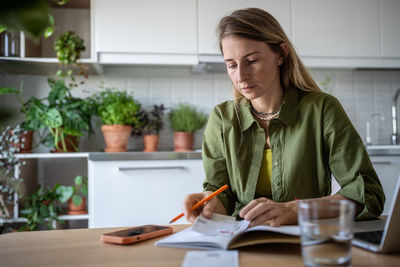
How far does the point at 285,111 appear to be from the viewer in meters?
1.38

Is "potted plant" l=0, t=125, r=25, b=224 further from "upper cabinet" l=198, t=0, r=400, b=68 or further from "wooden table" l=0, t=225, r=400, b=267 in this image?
"wooden table" l=0, t=225, r=400, b=267

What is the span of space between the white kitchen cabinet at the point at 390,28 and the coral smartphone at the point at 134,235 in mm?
2614

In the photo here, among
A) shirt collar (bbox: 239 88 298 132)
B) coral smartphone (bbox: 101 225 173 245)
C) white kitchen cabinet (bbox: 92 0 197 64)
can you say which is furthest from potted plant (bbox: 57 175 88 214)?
coral smartphone (bbox: 101 225 173 245)

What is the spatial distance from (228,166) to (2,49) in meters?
1.93

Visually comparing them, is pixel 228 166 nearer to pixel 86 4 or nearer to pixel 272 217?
pixel 272 217

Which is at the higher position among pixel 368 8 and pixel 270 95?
pixel 368 8

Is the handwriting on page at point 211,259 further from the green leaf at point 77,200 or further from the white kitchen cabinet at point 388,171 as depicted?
the white kitchen cabinet at point 388,171

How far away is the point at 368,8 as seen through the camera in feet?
9.55

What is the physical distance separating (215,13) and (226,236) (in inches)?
86.9

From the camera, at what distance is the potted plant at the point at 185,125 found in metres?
2.82

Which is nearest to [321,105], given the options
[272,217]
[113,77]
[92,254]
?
[272,217]

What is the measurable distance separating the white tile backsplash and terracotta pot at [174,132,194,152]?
211 millimetres

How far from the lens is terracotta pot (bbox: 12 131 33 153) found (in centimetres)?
250

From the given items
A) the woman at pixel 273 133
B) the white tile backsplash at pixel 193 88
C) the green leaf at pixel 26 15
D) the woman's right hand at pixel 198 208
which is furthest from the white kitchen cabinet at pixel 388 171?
the green leaf at pixel 26 15
